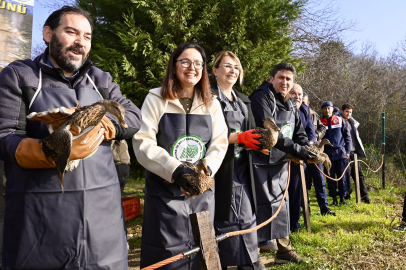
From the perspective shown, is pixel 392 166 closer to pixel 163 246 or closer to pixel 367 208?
pixel 367 208

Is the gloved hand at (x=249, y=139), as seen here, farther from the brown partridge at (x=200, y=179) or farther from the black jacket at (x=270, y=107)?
the brown partridge at (x=200, y=179)

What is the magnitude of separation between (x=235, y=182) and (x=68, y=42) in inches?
79.3

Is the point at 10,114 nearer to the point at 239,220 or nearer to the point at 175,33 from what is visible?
the point at 239,220

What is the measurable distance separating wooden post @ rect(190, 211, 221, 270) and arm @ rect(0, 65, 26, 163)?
1.09 m

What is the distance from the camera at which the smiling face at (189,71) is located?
2646 mm

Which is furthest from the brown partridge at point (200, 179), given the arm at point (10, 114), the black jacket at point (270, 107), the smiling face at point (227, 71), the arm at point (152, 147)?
the black jacket at point (270, 107)

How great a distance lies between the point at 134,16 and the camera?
5430 millimetres

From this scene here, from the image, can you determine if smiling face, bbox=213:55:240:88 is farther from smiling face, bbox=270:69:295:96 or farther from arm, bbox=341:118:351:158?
arm, bbox=341:118:351:158

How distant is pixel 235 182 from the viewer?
128 inches

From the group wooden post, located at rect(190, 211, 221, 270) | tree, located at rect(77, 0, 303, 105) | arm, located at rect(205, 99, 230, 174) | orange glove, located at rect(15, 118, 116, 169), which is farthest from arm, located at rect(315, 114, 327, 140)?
orange glove, located at rect(15, 118, 116, 169)

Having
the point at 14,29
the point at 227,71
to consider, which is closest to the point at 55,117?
the point at 227,71

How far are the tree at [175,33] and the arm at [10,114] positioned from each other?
3.52 meters

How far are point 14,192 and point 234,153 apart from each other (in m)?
2.00

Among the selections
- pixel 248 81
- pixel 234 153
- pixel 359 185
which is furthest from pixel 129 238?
pixel 359 185
